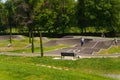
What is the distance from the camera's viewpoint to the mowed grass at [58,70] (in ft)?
87.8

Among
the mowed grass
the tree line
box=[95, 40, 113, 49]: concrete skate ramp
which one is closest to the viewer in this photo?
the mowed grass

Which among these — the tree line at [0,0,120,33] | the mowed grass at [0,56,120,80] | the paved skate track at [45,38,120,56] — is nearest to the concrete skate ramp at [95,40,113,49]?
the paved skate track at [45,38,120,56]

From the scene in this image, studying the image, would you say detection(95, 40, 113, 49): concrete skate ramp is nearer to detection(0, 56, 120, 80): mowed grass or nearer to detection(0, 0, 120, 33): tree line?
detection(0, 56, 120, 80): mowed grass

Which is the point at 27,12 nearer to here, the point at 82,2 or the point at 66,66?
the point at 82,2

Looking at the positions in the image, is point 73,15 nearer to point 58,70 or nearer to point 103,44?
point 103,44

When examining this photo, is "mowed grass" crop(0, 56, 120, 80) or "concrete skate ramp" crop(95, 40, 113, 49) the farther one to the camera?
"concrete skate ramp" crop(95, 40, 113, 49)

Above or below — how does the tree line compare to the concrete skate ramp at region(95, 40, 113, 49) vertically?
above

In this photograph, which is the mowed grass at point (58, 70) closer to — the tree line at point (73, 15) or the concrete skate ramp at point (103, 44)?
the concrete skate ramp at point (103, 44)

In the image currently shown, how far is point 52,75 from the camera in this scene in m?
27.0

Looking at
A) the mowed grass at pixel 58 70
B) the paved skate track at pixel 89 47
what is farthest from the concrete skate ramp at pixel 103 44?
the mowed grass at pixel 58 70

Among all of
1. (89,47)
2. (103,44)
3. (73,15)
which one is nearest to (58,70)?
(89,47)

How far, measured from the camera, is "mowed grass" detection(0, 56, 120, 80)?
87.8ft

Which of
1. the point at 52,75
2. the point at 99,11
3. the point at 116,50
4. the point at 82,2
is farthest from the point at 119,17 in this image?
the point at 52,75

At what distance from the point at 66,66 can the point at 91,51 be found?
55.9 ft
